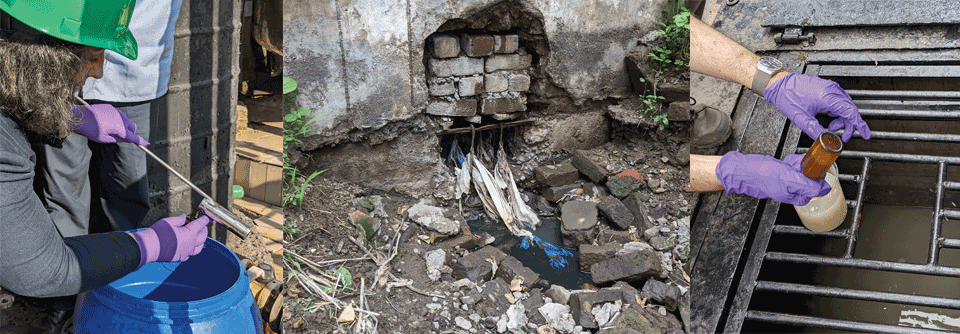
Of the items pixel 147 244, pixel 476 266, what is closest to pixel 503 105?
pixel 476 266

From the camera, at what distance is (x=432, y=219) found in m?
1.96

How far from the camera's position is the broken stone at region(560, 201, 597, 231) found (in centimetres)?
201

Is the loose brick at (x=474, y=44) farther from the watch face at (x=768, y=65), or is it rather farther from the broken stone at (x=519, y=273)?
the watch face at (x=768, y=65)

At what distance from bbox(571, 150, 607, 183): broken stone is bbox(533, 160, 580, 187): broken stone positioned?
1.1 inches

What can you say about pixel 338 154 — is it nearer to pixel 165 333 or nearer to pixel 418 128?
pixel 418 128

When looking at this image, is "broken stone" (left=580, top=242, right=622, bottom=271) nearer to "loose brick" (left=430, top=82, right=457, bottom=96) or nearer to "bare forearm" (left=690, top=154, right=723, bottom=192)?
"bare forearm" (left=690, top=154, right=723, bottom=192)

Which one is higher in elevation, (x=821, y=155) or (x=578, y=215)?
(x=821, y=155)

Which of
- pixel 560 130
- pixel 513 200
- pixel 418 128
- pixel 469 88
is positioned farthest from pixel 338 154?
pixel 560 130

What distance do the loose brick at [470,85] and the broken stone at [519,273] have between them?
59 cm

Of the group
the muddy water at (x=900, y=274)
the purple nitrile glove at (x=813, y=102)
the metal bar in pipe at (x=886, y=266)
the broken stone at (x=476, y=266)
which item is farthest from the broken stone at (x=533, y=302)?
the muddy water at (x=900, y=274)

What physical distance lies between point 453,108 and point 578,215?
586 mm

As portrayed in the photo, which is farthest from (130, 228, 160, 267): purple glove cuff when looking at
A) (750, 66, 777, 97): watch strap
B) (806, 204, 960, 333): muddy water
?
(806, 204, 960, 333): muddy water

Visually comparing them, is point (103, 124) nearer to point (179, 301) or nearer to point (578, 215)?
point (179, 301)

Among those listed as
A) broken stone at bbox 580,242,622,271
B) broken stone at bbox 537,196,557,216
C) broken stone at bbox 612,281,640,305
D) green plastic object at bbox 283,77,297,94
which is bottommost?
broken stone at bbox 612,281,640,305
